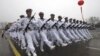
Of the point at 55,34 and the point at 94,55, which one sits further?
the point at 55,34

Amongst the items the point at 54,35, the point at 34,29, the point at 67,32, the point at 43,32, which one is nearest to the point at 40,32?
the point at 43,32

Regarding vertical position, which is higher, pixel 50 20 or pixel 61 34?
pixel 50 20

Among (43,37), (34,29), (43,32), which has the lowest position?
(43,37)

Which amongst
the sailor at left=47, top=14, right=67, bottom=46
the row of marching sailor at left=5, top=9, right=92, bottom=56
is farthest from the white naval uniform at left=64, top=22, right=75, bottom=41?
the sailor at left=47, top=14, right=67, bottom=46

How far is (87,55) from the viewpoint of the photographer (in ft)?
37.7

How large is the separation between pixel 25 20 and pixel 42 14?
2.12m

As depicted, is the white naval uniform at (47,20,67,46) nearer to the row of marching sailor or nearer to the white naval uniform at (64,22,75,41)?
the row of marching sailor

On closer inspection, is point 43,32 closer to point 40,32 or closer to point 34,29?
point 40,32

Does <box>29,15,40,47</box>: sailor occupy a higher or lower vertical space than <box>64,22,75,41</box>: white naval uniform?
higher

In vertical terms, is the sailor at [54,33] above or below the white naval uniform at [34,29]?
below

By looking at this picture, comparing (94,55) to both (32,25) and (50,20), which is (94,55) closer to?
(32,25)

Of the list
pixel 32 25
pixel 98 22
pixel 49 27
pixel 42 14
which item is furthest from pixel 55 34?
pixel 98 22

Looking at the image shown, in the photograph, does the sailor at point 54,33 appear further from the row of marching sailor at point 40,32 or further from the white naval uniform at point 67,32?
the white naval uniform at point 67,32

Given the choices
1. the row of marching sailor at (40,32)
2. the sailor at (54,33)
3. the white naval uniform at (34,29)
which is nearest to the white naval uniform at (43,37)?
the row of marching sailor at (40,32)
